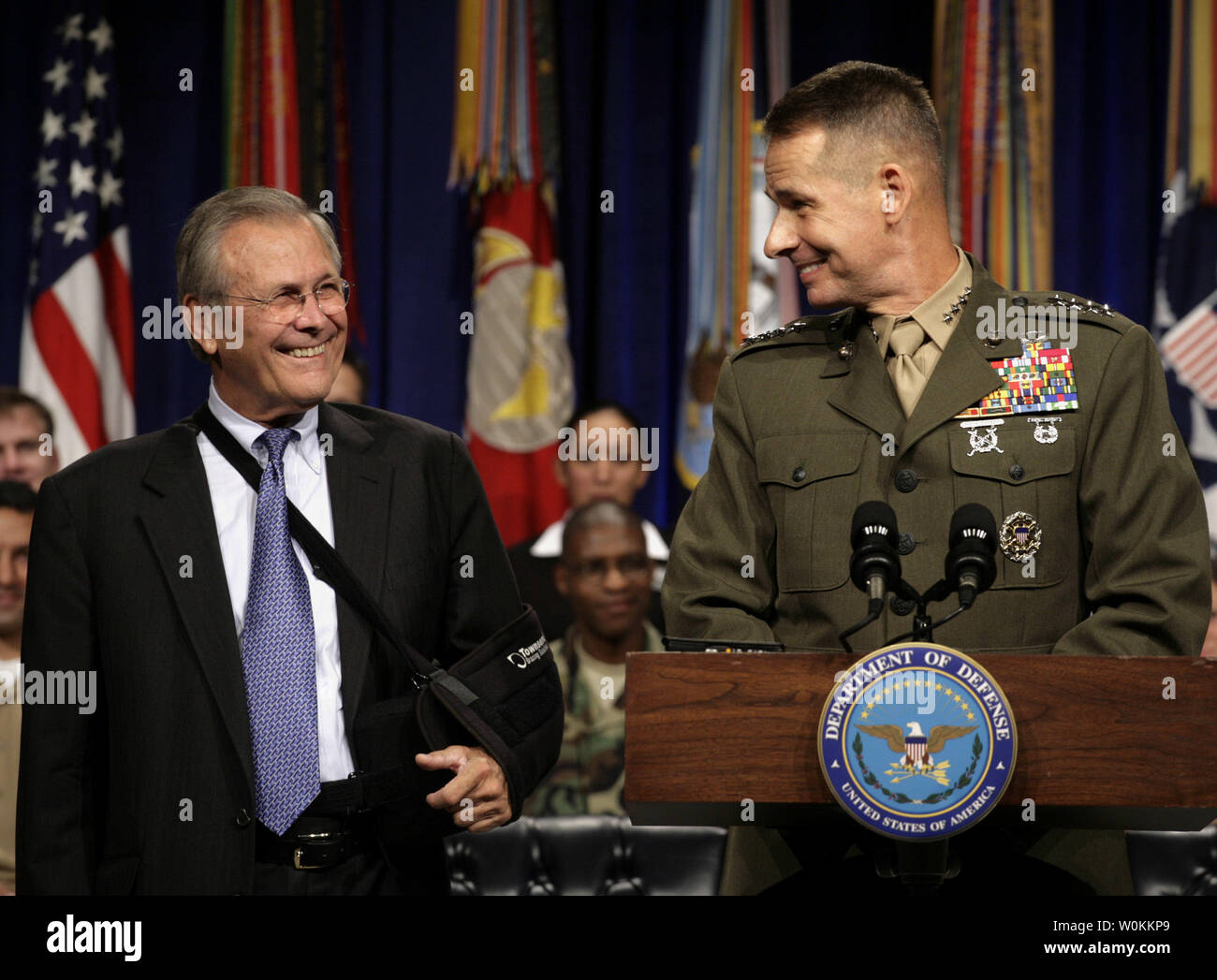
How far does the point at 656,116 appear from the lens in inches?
196

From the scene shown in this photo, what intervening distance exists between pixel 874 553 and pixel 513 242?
131 inches

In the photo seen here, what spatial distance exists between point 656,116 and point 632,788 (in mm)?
3592

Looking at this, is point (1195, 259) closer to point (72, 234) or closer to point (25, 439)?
point (72, 234)

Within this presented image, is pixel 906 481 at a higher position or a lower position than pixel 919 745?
higher

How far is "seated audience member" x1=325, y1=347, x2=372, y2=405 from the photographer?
4742mm

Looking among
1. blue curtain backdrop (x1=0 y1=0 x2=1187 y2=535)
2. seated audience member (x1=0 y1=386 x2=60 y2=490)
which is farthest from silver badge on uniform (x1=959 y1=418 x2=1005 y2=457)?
seated audience member (x1=0 y1=386 x2=60 y2=490)

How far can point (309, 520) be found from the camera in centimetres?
228

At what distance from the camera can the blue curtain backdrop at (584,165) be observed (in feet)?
15.9

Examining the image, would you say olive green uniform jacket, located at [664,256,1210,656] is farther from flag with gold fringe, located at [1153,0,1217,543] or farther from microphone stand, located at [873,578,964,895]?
flag with gold fringe, located at [1153,0,1217,543]

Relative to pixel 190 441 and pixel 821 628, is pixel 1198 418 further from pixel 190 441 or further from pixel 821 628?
pixel 190 441

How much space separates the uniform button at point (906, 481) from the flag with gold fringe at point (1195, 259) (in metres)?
2.77

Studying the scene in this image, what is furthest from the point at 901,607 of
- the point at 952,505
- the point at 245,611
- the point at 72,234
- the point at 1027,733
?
the point at 72,234
